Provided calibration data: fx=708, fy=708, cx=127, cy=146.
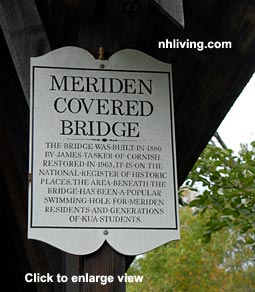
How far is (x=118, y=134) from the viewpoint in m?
2.38

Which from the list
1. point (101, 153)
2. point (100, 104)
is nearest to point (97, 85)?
point (100, 104)

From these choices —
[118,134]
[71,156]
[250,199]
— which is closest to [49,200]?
[71,156]

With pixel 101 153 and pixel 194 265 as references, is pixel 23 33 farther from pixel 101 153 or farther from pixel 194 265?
pixel 194 265

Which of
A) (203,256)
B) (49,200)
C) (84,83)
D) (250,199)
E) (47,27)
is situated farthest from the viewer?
(203,256)

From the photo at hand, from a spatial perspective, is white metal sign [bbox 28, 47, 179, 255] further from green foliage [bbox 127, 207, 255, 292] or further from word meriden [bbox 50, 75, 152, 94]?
green foliage [bbox 127, 207, 255, 292]

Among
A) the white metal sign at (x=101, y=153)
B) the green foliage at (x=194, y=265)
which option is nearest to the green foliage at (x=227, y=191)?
the white metal sign at (x=101, y=153)

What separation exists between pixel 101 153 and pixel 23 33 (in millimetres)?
561

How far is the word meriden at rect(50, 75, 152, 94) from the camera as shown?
243cm

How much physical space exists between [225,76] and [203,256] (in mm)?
11974

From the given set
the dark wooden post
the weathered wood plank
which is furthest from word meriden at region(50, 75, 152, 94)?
the dark wooden post

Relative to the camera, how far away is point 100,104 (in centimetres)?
242

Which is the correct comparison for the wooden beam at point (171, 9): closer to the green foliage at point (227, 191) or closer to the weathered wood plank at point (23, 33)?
the weathered wood plank at point (23, 33)

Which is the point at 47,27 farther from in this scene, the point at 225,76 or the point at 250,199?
the point at 250,199

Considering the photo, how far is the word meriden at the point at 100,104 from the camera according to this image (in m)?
2.38
